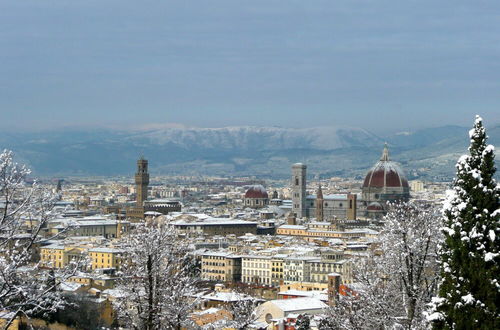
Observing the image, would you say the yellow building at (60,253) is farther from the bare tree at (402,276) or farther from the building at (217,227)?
the bare tree at (402,276)

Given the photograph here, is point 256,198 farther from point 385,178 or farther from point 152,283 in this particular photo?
point 152,283

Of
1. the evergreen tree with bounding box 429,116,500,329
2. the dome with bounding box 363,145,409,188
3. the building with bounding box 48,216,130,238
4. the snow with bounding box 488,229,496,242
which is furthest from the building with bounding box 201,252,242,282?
the dome with bounding box 363,145,409,188

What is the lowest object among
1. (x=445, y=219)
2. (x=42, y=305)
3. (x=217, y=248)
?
(x=217, y=248)

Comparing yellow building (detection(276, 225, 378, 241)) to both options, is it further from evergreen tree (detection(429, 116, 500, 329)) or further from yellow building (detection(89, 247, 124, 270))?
evergreen tree (detection(429, 116, 500, 329))

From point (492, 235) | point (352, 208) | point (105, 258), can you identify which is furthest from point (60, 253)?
point (492, 235)

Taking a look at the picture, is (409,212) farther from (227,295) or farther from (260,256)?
(260,256)

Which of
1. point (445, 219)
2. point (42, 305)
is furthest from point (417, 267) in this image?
point (42, 305)

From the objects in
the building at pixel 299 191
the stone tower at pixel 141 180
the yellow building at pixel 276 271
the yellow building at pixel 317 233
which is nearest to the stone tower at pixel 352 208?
the building at pixel 299 191
